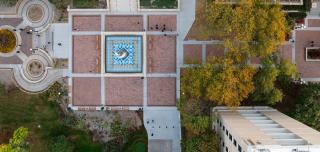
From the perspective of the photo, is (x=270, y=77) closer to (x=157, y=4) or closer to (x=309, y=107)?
(x=309, y=107)

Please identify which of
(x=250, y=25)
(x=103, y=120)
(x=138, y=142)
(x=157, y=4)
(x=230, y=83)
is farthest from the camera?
(x=103, y=120)

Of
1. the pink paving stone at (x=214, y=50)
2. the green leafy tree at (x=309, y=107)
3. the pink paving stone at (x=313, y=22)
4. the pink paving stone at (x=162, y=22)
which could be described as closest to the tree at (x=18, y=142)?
the pink paving stone at (x=162, y=22)

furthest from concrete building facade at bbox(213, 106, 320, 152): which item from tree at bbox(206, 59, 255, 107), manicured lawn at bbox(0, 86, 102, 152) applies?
manicured lawn at bbox(0, 86, 102, 152)

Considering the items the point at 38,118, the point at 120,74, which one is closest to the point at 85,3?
the point at 120,74

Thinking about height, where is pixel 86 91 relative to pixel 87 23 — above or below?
below

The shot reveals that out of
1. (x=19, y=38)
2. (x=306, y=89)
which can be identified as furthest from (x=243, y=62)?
(x=19, y=38)

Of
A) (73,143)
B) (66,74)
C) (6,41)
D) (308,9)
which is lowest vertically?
(73,143)

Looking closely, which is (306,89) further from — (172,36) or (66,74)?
(66,74)
